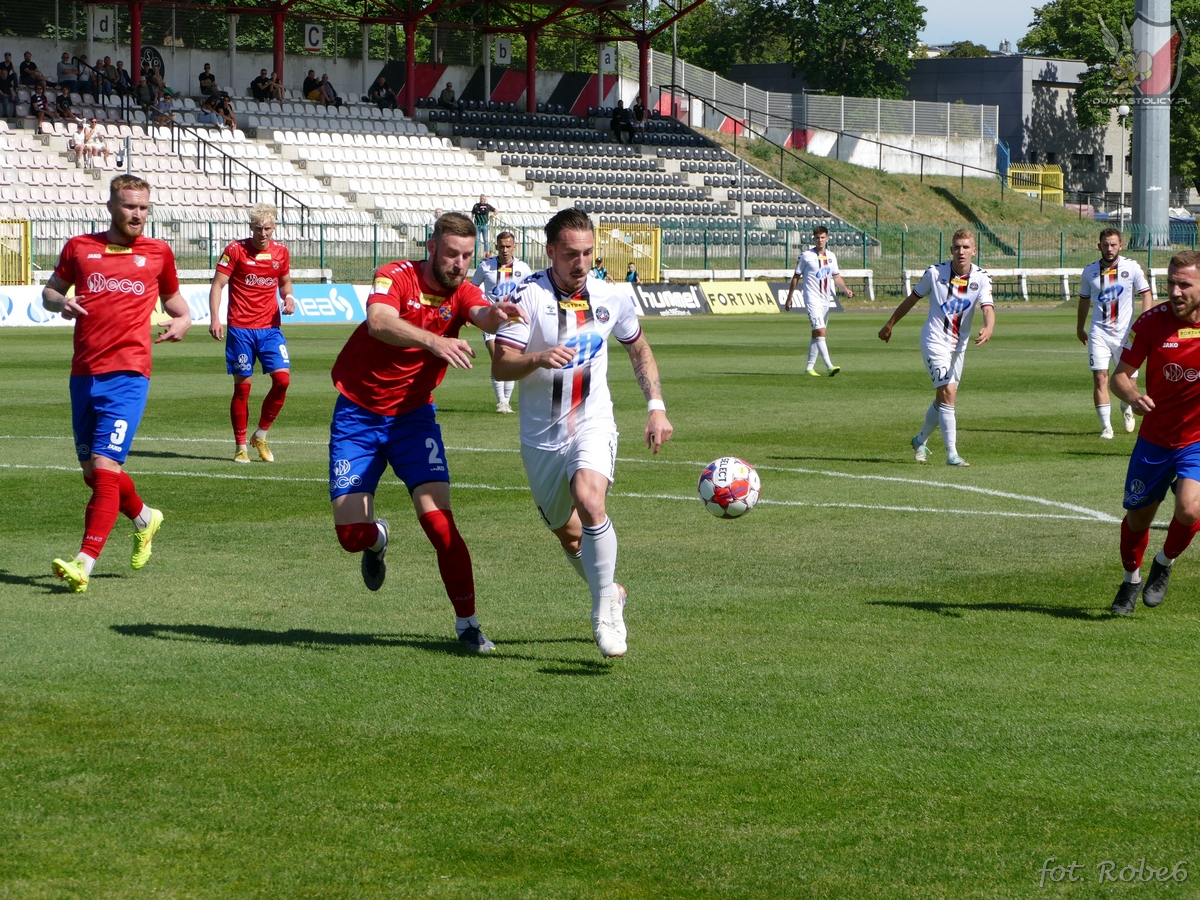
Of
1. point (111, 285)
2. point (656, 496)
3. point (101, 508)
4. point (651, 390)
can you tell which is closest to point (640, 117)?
point (656, 496)

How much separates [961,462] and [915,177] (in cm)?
6493

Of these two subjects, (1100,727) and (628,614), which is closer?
(1100,727)

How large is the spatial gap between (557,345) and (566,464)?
56cm

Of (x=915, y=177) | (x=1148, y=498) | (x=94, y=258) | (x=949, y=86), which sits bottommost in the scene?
(x=1148, y=498)

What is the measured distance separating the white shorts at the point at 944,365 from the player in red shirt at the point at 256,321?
240 inches

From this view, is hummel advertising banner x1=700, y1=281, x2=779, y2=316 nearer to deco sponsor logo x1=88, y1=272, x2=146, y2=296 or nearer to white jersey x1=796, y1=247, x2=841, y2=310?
white jersey x1=796, y1=247, x2=841, y2=310

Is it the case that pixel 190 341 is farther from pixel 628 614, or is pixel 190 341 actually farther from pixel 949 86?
pixel 949 86

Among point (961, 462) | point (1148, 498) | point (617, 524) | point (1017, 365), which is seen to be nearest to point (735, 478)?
point (1148, 498)

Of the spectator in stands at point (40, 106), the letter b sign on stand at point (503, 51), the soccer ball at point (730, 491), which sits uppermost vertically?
the letter b sign on stand at point (503, 51)

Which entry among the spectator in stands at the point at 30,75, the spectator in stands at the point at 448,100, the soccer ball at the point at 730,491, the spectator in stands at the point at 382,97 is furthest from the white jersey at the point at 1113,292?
the spectator in stands at the point at 448,100

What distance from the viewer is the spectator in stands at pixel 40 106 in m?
46.6

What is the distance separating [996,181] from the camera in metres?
80.9

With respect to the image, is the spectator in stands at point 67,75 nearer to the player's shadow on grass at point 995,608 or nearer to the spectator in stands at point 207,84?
the spectator in stands at point 207,84

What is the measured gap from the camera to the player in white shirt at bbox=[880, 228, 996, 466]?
15016 mm
